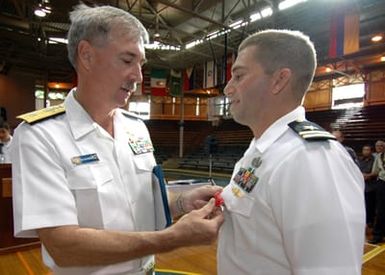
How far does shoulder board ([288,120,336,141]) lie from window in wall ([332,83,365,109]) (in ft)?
54.1

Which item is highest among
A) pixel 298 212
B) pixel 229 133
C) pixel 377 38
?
pixel 377 38

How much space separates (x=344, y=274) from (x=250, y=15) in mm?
8837

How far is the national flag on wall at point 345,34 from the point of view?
6609mm

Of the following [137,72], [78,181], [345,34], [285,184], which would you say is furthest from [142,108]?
[285,184]

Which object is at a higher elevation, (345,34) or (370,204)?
(345,34)

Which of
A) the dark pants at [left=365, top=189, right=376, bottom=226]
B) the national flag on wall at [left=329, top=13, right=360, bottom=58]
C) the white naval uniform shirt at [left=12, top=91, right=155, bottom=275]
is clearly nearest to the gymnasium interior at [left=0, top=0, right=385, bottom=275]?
the national flag on wall at [left=329, top=13, right=360, bottom=58]

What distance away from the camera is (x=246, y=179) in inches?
44.9

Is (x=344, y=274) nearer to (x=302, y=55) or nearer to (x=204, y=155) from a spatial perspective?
(x=302, y=55)

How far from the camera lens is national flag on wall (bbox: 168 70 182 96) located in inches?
551

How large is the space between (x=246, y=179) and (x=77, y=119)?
27.0 inches

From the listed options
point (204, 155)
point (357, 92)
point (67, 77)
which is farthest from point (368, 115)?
point (67, 77)

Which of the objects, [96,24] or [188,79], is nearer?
[96,24]

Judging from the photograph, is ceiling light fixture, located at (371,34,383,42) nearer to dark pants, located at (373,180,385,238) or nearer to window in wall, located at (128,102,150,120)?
dark pants, located at (373,180,385,238)

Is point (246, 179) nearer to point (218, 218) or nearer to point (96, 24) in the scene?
point (218, 218)
